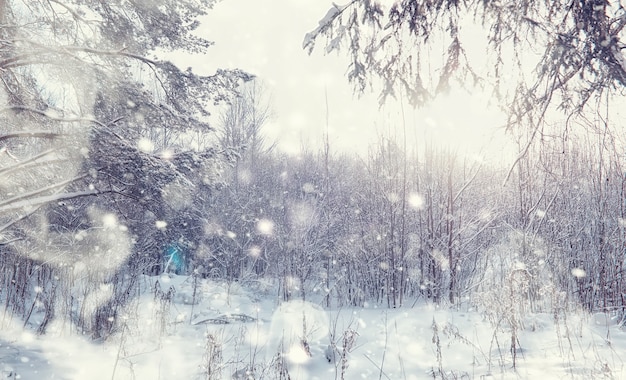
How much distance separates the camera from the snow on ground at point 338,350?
3.82 m

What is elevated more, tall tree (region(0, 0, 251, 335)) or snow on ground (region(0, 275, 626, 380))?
tall tree (region(0, 0, 251, 335))

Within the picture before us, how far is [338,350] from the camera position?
14.8 feet

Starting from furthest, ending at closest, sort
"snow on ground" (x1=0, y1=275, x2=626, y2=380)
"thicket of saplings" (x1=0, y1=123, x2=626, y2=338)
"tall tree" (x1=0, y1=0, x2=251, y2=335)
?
"thicket of saplings" (x1=0, y1=123, x2=626, y2=338), "tall tree" (x1=0, y1=0, x2=251, y2=335), "snow on ground" (x1=0, y1=275, x2=626, y2=380)

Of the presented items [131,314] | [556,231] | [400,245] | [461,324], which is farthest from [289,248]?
[556,231]

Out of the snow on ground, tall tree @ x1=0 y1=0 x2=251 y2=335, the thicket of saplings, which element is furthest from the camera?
the thicket of saplings

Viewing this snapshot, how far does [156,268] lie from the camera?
16141 millimetres

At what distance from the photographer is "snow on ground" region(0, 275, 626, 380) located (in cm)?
382

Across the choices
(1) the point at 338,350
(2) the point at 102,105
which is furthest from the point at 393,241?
(2) the point at 102,105

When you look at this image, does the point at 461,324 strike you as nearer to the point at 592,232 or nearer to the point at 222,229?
the point at 592,232

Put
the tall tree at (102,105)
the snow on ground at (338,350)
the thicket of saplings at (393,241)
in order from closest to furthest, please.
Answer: the snow on ground at (338,350) → the tall tree at (102,105) → the thicket of saplings at (393,241)

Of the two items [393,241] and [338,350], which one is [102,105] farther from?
[393,241]

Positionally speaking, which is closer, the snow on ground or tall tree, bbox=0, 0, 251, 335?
the snow on ground

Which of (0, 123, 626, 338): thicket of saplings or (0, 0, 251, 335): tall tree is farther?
(0, 123, 626, 338): thicket of saplings

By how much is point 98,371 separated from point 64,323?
2673 mm
